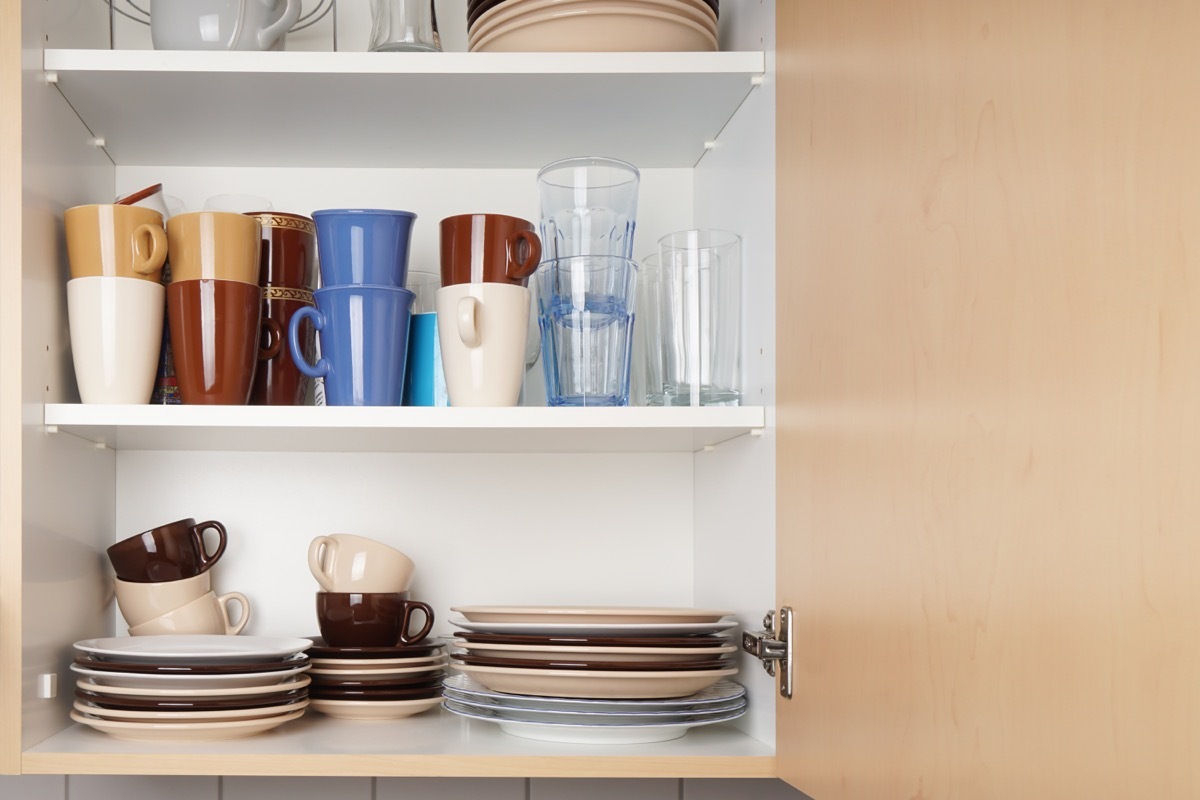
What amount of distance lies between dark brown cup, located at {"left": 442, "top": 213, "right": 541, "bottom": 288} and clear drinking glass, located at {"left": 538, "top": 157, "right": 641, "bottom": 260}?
2.3 inches

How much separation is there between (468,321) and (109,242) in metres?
0.35

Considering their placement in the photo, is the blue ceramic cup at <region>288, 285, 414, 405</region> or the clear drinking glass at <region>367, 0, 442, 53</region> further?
the clear drinking glass at <region>367, 0, 442, 53</region>

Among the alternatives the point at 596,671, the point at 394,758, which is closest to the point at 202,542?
the point at 394,758

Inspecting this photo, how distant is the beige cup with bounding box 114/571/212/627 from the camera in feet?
3.63

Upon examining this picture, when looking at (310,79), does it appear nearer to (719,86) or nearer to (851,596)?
(719,86)

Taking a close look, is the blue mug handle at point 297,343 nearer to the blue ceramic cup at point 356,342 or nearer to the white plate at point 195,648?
the blue ceramic cup at point 356,342

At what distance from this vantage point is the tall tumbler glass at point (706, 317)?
3.49 ft

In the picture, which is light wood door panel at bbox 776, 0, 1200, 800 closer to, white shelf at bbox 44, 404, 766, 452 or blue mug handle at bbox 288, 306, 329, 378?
white shelf at bbox 44, 404, 766, 452

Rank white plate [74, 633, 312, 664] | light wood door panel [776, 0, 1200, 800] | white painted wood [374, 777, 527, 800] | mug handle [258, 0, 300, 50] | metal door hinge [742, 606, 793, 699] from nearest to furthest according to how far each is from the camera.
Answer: light wood door panel [776, 0, 1200, 800] < metal door hinge [742, 606, 793, 699] < white plate [74, 633, 312, 664] < mug handle [258, 0, 300, 50] < white painted wood [374, 777, 527, 800]

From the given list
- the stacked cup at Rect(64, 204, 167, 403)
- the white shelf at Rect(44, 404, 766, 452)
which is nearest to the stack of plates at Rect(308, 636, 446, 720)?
the white shelf at Rect(44, 404, 766, 452)

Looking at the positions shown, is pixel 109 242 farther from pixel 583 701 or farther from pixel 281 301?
pixel 583 701

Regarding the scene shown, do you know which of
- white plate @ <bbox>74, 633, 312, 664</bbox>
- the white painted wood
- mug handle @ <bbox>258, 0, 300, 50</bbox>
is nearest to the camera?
white plate @ <bbox>74, 633, 312, 664</bbox>

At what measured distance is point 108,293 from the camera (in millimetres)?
1002

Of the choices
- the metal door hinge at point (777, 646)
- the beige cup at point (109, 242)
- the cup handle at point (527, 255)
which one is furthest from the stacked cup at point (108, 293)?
the metal door hinge at point (777, 646)
